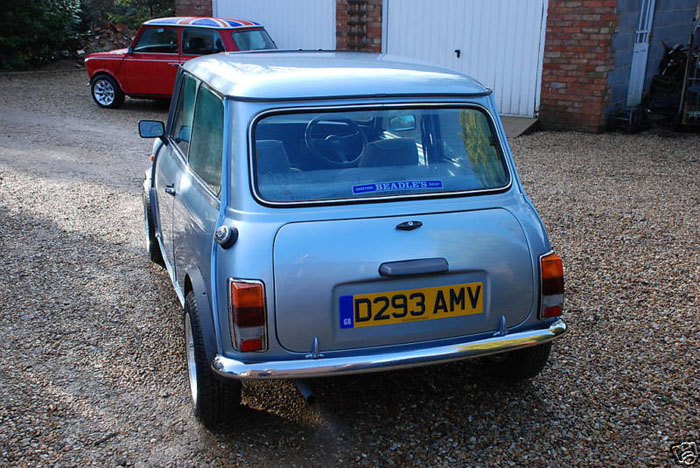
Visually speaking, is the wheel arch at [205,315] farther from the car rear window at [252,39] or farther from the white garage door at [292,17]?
the white garage door at [292,17]

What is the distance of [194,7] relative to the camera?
1482 centimetres

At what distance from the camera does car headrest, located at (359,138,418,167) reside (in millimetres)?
3354

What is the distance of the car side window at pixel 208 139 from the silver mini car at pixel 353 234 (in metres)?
0.02

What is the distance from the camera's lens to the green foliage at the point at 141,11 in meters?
21.4

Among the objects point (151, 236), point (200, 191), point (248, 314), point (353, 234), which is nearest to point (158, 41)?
point (151, 236)

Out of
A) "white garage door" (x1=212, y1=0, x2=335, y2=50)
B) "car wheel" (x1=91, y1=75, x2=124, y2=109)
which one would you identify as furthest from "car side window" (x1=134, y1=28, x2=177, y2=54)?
"white garage door" (x1=212, y1=0, x2=335, y2=50)

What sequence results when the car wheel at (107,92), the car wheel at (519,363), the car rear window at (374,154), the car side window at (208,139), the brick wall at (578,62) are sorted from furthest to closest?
the car wheel at (107,92)
the brick wall at (578,62)
the car wheel at (519,363)
the car side window at (208,139)
the car rear window at (374,154)

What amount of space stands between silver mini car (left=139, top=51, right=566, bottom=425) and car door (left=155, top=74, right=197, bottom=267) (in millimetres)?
440

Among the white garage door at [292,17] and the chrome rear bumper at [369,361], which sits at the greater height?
the white garage door at [292,17]

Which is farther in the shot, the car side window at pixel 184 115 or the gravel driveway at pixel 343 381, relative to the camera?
the car side window at pixel 184 115

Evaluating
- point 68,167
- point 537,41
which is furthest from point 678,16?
point 68,167

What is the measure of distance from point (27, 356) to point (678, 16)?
541 inches

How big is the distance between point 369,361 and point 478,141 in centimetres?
129

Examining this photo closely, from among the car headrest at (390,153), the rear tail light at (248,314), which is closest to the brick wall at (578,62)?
the car headrest at (390,153)
